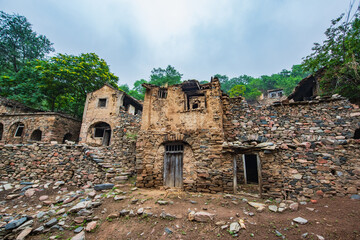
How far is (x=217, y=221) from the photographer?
3.94 metres

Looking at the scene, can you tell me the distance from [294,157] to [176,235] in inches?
207

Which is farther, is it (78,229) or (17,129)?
(17,129)

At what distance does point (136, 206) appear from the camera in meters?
4.88

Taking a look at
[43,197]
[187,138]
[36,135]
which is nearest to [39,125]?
[36,135]

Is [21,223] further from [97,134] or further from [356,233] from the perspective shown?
[97,134]

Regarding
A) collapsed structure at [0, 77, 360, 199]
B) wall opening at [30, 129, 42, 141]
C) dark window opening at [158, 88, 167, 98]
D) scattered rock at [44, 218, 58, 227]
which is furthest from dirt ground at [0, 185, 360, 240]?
wall opening at [30, 129, 42, 141]

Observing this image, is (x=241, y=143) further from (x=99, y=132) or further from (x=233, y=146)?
(x=99, y=132)

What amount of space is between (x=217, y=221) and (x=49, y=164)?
9211 millimetres

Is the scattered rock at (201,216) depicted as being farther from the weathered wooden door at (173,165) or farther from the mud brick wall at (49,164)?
the mud brick wall at (49,164)

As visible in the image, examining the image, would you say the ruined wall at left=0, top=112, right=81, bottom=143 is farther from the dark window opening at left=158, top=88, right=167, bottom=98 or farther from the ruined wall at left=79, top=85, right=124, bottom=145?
the dark window opening at left=158, top=88, right=167, bottom=98

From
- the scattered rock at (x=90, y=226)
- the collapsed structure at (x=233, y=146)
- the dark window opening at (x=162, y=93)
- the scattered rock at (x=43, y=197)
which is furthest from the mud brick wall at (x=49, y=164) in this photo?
the dark window opening at (x=162, y=93)

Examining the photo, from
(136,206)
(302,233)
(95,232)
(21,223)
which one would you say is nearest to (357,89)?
(302,233)

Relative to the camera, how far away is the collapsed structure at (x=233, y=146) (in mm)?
5281

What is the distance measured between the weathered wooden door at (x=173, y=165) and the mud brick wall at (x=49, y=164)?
11.1ft
